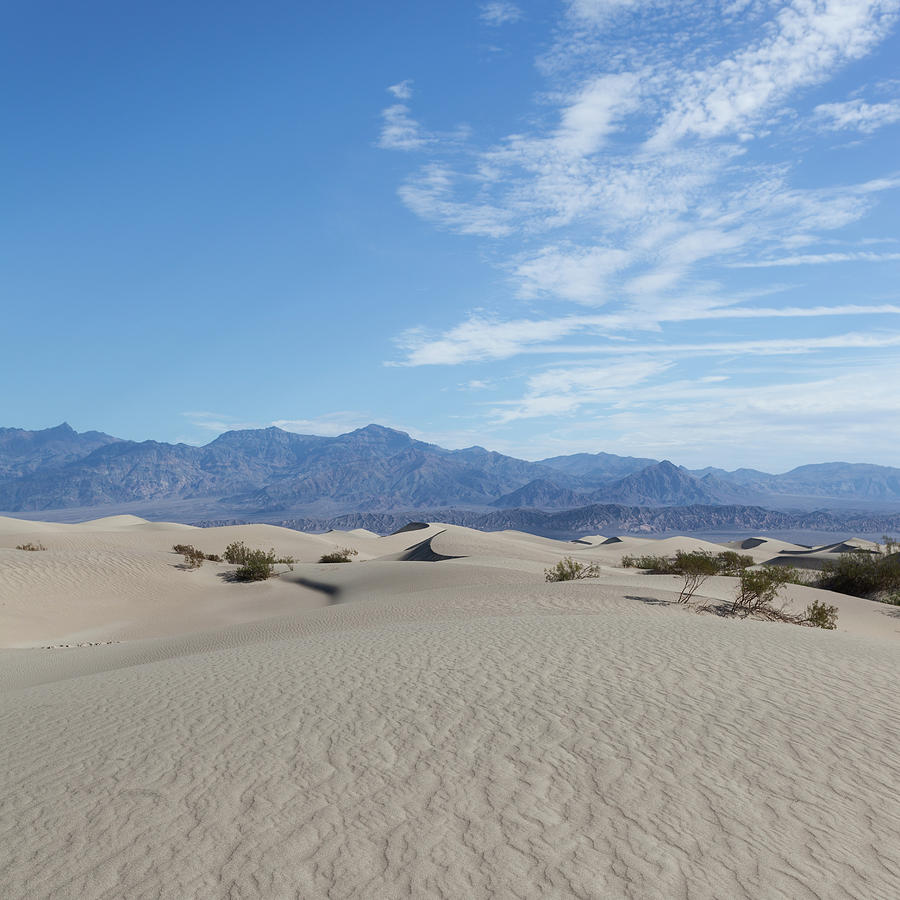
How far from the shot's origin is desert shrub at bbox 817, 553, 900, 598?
24.9 meters

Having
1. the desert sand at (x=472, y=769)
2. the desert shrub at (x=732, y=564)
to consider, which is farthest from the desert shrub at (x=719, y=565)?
the desert sand at (x=472, y=769)

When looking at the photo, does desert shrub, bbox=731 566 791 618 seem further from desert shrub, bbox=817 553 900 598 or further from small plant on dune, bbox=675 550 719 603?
desert shrub, bbox=817 553 900 598

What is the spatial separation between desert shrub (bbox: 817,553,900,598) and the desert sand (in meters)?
16.2

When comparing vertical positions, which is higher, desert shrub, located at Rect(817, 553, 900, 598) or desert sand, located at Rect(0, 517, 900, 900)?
desert sand, located at Rect(0, 517, 900, 900)

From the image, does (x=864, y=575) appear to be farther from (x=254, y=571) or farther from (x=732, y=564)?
(x=254, y=571)

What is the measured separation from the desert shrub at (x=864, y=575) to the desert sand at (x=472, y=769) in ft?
53.2

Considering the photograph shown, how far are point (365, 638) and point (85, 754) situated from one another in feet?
19.7

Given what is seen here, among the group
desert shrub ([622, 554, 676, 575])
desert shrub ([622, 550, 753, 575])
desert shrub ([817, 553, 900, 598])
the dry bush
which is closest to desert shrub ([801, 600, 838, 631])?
desert shrub ([622, 550, 753, 575])

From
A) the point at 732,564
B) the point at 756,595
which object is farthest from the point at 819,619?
the point at 732,564

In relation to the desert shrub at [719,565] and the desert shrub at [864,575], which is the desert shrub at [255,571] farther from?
the desert shrub at [864,575]

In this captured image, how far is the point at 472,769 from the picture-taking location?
5.09m

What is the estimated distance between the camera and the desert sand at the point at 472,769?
3.77 meters

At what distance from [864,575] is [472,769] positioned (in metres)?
26.1

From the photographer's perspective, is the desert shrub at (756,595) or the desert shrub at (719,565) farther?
the desert shrub at (719,565)
